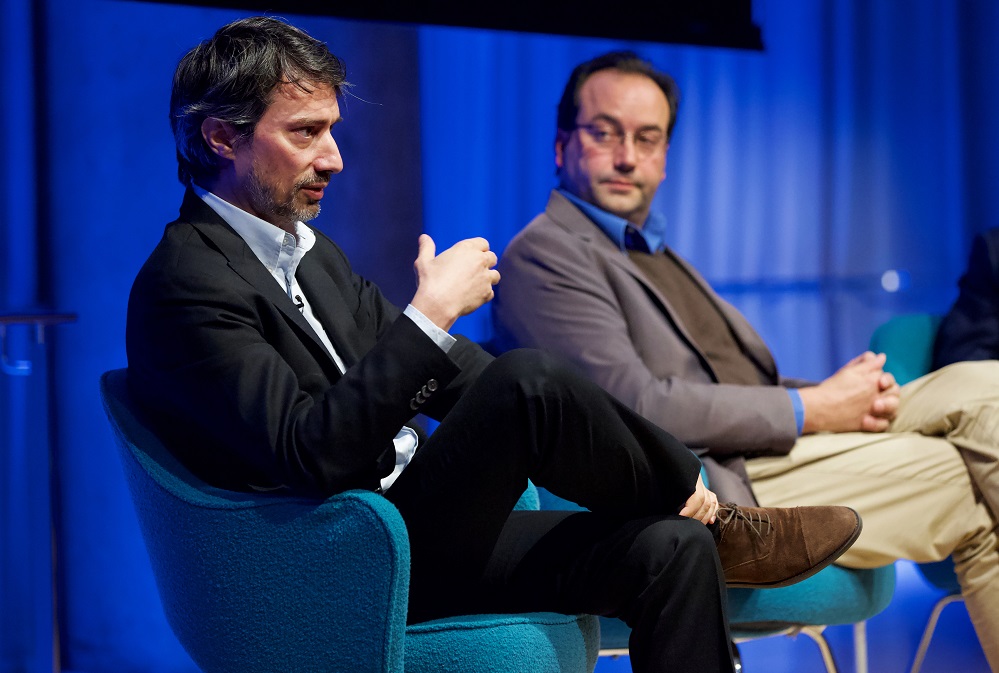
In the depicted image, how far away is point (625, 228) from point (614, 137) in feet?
0.85

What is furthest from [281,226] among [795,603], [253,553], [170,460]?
[795,603]

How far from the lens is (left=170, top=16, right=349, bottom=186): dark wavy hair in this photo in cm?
171

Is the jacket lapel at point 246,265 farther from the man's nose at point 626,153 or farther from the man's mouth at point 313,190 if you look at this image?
the man's nose at point 626,153

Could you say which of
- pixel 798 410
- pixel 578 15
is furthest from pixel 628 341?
pixel 578 15

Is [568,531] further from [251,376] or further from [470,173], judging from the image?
[470,173]

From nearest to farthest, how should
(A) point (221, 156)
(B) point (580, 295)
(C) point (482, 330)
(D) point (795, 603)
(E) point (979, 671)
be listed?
(A) point (221, 156)
(D) point (795, 603)
(B) point (580, 295)
(E) point (979, 671)
(C) point (482, 330)

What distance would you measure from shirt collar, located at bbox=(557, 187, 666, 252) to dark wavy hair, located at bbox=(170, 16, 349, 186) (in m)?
1.09

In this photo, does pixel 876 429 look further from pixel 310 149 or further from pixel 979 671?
pixel 310 149

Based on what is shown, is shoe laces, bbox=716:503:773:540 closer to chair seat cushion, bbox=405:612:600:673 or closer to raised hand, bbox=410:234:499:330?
chair seat cushion, bbox=405:612:600:673

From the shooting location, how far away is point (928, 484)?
2277mm

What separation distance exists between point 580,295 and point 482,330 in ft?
2.96

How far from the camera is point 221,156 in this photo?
176 cm

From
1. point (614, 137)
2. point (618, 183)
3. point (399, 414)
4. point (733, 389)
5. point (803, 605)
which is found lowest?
point (803, 605)

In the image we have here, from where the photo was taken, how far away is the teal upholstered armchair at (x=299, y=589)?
4.81ft
